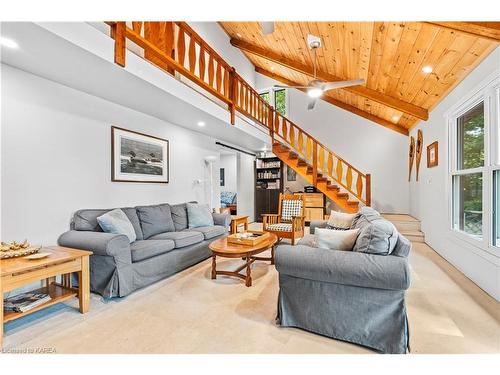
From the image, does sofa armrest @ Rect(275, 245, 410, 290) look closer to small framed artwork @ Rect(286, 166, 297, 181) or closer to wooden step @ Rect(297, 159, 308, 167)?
wooden step @ Rect(297, 159, 308, 167)

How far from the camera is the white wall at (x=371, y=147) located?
6.92 meters

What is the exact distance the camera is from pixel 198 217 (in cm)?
444

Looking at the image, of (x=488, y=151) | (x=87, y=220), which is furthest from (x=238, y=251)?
(x=488, y=151)

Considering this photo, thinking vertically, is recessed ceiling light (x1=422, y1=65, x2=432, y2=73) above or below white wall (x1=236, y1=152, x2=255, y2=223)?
above

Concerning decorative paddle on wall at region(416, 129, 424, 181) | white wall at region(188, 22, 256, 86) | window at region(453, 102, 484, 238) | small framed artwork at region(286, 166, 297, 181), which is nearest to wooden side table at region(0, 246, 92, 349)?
window at region(453, 102, 484, 238)

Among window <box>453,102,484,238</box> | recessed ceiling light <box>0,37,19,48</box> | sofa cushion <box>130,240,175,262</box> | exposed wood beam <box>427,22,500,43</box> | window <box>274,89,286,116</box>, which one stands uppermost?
window <box>274,89,286,116</box>

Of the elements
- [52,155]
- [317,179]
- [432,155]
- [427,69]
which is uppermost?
[427,69]

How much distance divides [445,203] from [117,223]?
4766 mm

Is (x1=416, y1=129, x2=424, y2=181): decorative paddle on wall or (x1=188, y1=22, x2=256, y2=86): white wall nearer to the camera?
(x1=416, y1=129, x2=424, y2=181): decorative paddle on wall

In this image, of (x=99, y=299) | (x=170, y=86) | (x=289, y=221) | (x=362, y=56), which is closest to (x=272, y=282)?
(x=99, y=299)

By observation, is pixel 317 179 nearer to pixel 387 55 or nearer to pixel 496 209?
pixel 387 55

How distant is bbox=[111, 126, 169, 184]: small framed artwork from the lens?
11.9 feet

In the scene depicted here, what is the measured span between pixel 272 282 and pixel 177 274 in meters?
1.28
